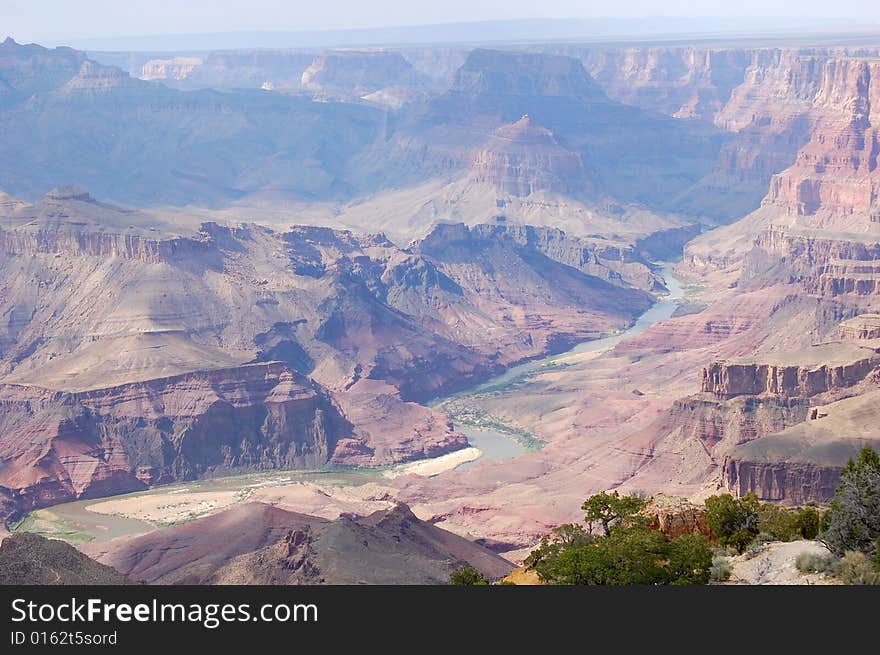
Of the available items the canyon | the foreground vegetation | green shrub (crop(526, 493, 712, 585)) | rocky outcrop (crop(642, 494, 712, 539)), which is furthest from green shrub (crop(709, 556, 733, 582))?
the canyon

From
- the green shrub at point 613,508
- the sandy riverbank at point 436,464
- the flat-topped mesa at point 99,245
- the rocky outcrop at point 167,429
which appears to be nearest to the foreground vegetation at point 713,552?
the green shrub at point 613,508

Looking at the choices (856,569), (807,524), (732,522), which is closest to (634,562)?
(856,569)

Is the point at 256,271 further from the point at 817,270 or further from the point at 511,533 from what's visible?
the point at 511,533

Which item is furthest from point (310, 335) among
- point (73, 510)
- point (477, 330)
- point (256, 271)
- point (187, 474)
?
point (73, 510)

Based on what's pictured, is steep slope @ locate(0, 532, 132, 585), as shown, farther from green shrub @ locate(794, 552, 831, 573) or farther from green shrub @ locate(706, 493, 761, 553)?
green shrub @ locate(794, 552, 831, 573)

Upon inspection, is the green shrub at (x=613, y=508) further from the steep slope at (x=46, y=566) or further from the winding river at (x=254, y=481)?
the winding river at (x=254, y=481)
